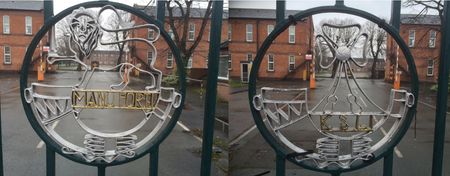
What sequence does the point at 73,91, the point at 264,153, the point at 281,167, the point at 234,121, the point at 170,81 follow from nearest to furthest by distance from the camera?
1. the point at 73,91
2. the point at 281,167
3. the point at 170,81
4. the point at 234,121
5. the point at 264,153

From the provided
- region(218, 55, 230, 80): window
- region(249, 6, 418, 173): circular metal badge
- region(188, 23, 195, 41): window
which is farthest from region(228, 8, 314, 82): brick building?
region(188, 23, 195, 41): window

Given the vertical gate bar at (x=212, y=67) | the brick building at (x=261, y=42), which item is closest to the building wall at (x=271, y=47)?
the brick building at (x=261, y=42)

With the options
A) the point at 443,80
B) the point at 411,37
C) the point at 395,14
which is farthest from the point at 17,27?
the point at 443,80

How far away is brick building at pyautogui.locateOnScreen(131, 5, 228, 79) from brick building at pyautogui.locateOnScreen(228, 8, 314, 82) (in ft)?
0.67

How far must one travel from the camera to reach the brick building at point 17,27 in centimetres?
353

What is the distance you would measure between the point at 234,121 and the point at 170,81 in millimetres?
668

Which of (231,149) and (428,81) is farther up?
(428,81)

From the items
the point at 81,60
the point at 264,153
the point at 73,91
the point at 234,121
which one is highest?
the point at 81,60

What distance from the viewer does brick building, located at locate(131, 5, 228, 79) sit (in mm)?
3139

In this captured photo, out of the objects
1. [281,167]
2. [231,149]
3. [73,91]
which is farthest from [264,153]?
[73,91]

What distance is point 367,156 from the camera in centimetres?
306

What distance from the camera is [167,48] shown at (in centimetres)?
345

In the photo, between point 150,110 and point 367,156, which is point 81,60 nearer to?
point 150,110

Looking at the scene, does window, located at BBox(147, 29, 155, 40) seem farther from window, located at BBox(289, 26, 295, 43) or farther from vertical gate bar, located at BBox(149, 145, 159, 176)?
window, located at BBox(289, 26, 295, 43)
